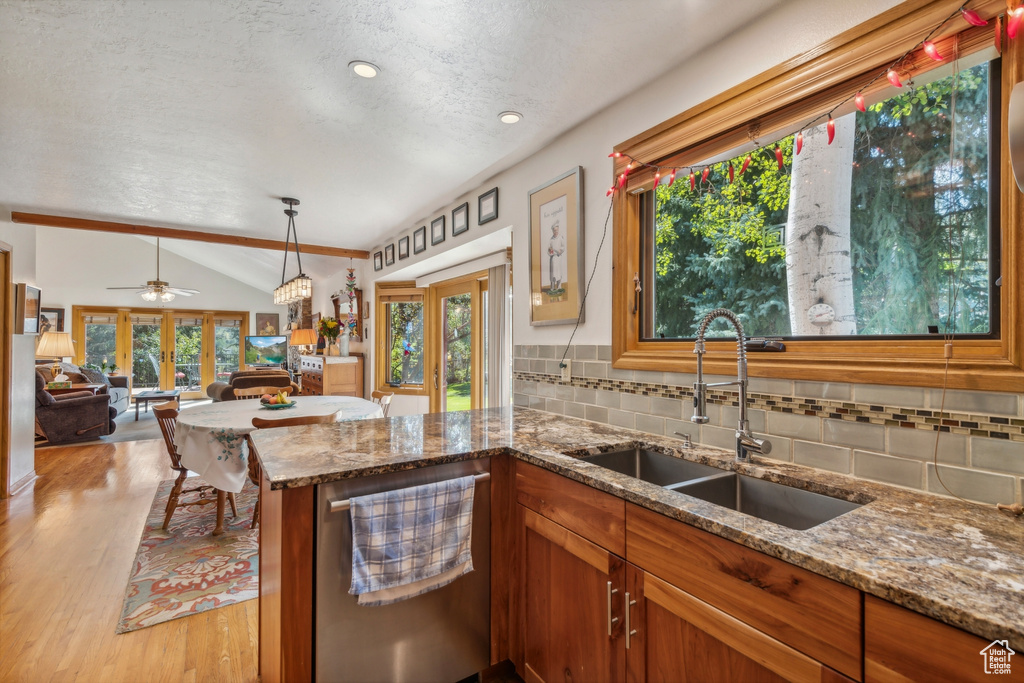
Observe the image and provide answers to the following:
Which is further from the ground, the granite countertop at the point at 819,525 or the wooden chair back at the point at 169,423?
the granite countertop at the point at 819,525

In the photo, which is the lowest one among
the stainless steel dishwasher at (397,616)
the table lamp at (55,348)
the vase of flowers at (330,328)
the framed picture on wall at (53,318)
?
the stainless steel dishwasher at (397,616)

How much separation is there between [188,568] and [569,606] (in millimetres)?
2374

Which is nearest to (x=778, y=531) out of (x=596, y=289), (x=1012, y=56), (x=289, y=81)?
(x=1012, y=56)

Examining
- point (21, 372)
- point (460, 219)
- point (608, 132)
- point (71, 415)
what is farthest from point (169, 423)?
point (71, 415)

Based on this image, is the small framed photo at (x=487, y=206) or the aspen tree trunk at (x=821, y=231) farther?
the small framed photo at (x=487, y=206)

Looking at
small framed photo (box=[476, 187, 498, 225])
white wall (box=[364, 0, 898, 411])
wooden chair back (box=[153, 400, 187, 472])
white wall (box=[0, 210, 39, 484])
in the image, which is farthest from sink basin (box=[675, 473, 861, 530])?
white wall (box=[0, 210, 39, 484])

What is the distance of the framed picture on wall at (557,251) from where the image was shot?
89.4 inches

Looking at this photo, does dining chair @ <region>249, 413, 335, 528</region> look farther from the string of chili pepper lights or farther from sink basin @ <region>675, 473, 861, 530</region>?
the string of chili pepper lights

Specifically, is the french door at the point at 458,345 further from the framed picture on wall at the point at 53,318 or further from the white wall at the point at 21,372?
Result: the framed picture on wall at the point at 53,318

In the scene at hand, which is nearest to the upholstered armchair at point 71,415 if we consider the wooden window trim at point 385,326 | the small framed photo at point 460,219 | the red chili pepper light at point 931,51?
the wooden window trim at point 385,326

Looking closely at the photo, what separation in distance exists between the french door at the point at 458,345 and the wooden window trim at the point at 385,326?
139 mm

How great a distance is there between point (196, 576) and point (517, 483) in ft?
6.86

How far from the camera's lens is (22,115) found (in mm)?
2291

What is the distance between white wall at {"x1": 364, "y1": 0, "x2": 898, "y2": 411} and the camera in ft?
4.75
